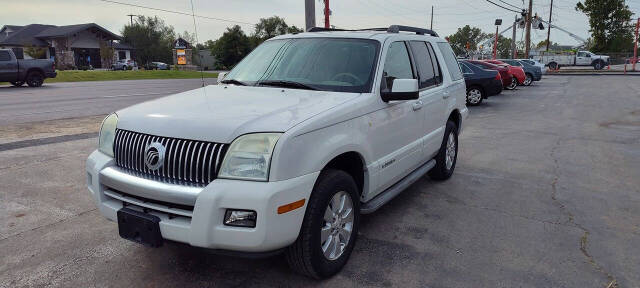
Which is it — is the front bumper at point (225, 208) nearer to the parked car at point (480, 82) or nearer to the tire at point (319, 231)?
the tire at point (319, 231)

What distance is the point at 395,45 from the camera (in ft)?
14.4

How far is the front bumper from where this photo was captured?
263cm

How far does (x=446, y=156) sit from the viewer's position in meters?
5.74

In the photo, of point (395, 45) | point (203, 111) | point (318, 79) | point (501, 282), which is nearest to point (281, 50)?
point (318, 79)

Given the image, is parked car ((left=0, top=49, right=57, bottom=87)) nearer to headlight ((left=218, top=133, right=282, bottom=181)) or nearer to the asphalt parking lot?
the asphalt parking lot

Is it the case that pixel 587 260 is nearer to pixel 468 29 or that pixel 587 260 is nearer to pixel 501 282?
pixel 501 282

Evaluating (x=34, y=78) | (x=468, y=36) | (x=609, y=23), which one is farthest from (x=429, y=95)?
(x=468, y=36)

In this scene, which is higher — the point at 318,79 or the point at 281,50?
the point at 281,50

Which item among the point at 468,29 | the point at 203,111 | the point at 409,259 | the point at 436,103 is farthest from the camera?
the point at 468,29

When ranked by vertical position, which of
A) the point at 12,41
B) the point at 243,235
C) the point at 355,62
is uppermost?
the point at 12,41

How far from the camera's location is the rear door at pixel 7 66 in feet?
66.7

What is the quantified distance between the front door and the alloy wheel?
38 cm

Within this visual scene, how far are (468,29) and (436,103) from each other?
132 meters

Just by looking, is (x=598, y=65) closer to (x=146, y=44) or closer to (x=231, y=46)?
(x=231, y=46)
